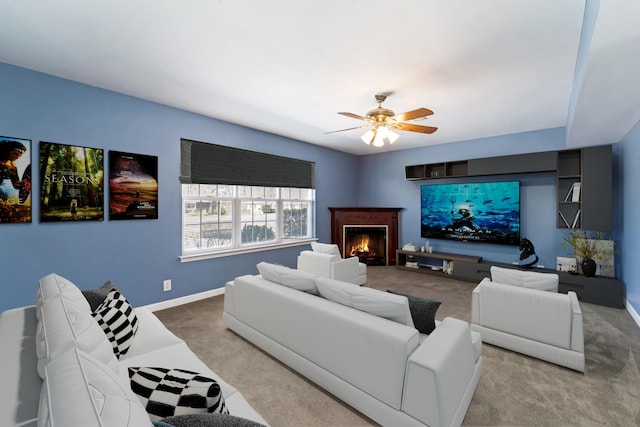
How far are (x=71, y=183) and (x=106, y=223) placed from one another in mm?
521

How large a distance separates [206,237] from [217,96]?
2013mm

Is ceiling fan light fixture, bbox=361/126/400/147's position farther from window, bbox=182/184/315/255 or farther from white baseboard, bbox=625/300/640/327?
white baseboard, bbox=625/300/640/327

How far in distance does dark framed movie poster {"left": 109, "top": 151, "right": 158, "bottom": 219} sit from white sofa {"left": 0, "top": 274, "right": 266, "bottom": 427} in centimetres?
145

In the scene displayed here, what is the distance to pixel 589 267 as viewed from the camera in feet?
12.7

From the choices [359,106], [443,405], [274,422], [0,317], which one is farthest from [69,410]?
[359,106]

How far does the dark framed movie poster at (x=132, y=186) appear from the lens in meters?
3.23

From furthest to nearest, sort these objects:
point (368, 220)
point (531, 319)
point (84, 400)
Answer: point (368, 220) < point (531, 319) < point (84, 400)

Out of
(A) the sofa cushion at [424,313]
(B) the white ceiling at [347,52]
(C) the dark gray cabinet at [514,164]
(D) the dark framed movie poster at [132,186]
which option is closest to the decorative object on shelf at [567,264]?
(C) the dark gray cabinet at [514,164]

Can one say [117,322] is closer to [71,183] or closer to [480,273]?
[71,183]

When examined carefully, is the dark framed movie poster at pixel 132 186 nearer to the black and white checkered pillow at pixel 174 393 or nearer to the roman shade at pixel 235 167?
the roman shade at pixel 235 167

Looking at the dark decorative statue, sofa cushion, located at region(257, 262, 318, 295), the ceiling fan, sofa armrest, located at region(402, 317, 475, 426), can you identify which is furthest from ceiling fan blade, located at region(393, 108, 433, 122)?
the dark decorative statue

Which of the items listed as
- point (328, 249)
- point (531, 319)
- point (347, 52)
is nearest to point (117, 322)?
point (347, 52)

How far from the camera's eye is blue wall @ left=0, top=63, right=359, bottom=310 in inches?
105

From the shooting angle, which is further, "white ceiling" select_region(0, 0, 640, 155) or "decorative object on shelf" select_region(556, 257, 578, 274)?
"decorative object on shelf" select_region(556, 257, 578, 274)
